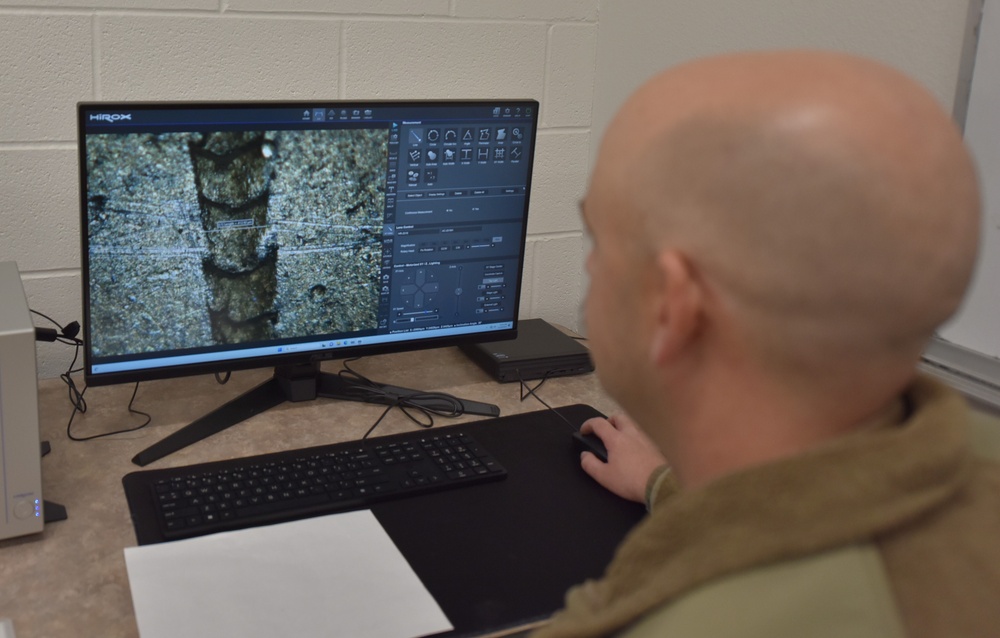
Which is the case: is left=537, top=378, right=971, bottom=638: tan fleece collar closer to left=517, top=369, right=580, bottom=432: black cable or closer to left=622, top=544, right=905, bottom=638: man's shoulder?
left=622, top=544, right=905, bottom=638: man's shoulder

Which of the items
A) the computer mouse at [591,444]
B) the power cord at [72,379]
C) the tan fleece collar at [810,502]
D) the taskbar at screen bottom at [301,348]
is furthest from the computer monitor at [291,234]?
the tan fleece collar at [810,502]

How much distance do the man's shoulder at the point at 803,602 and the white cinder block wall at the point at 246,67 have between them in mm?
1382

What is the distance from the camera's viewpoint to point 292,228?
57.1 inches

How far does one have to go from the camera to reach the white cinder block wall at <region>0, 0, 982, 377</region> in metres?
1.58

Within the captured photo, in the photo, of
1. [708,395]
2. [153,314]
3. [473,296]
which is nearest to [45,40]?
[153,314]

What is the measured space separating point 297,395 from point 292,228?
30 centimetres

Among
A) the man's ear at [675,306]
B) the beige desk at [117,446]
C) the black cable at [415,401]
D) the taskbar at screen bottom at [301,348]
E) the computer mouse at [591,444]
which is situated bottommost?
the beige desk at [117,446]

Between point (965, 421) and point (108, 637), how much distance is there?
0.85m

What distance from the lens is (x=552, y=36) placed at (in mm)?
2012

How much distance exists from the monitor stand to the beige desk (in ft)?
0.05

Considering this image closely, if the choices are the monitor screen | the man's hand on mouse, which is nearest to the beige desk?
the monitor screen

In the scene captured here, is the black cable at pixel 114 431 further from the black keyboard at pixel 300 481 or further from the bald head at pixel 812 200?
the bald head at pixel 812 200

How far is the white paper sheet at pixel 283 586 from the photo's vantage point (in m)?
1.04

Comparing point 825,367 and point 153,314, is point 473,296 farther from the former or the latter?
point 825,367
